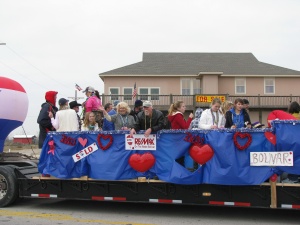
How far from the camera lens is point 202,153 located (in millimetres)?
6785

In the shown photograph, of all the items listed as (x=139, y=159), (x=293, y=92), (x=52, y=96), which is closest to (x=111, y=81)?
(x=293, y=92)

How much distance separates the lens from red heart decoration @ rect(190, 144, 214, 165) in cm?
678

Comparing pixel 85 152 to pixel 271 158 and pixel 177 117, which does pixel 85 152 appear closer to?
pixel 177 117

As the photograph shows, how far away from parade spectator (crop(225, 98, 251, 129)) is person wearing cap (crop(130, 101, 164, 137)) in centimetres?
134

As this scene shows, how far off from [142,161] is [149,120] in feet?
2.52

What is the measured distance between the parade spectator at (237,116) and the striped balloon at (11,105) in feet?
15.5

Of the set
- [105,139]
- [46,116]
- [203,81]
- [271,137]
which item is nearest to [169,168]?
[105,139]

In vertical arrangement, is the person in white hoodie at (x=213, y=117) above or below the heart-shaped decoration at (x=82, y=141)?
above

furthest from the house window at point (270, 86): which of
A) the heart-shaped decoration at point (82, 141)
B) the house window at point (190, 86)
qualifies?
the heart-shaped decoration at point (82, 141)

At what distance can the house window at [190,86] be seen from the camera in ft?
114

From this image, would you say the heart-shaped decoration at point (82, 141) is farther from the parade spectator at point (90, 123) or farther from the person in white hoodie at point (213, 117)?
the person in white hoodie at point (213, 117)

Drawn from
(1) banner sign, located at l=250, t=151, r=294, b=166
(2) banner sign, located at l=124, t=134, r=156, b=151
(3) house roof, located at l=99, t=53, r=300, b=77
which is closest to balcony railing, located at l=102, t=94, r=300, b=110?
(3) house roof, located at l=99, t=53, r=300, b=77

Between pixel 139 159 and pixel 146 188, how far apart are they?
0.55 m

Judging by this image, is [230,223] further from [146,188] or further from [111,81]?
[111,81]
